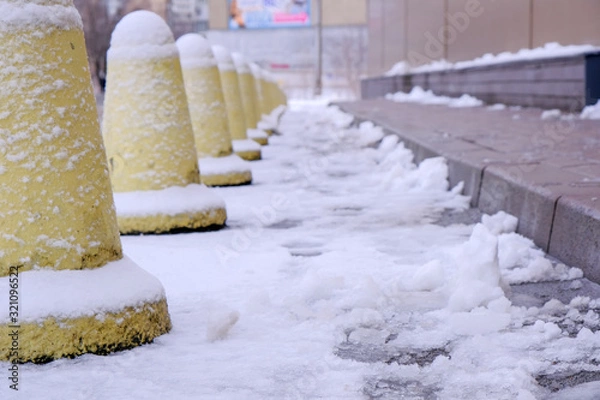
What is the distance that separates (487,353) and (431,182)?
3700mm

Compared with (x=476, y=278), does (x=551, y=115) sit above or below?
below

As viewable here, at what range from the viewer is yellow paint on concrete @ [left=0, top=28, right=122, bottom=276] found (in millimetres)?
2609

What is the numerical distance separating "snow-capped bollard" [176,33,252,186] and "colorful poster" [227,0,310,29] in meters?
47.7

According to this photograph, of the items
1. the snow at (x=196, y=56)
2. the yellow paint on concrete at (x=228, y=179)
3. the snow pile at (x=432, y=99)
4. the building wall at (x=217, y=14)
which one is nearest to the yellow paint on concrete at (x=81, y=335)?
the yellow paint on concrete at (x=228, y=179)

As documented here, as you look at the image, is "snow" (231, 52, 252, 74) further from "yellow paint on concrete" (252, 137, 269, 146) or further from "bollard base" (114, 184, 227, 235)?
"bollard base" (114, 184, 227, 235)

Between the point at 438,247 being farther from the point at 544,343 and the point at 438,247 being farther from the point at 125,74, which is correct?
the point at 125,74

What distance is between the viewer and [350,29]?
52.9 metres

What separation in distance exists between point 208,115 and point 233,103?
229cm

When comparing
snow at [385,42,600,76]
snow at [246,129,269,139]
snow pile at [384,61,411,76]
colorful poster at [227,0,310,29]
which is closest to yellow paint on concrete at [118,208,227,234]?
snow at [385,42,600,76]

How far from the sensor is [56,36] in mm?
2701

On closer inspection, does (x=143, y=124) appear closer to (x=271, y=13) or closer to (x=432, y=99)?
(x=432, y=99)

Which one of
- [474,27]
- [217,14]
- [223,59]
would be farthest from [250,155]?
[217,14]

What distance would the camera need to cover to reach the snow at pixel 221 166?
21.8 feet

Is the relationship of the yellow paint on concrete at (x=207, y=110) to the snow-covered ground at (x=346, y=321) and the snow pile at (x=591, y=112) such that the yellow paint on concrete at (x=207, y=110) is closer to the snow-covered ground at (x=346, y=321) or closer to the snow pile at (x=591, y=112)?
the snow-covered ground at (x=346, y=321)
